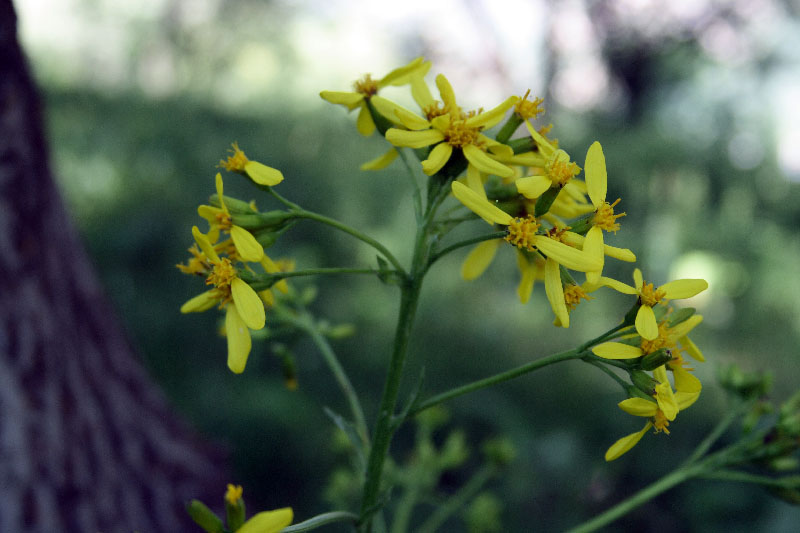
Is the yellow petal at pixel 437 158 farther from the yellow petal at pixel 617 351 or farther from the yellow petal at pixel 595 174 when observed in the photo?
the yellow petal at pixel 617 351

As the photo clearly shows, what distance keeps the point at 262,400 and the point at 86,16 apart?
1168 centimetres

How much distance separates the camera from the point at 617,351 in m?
1.13

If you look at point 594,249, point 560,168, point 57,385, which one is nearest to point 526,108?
point 560,168

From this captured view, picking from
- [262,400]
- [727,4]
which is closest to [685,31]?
[727,4]

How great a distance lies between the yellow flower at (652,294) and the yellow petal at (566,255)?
79 mm

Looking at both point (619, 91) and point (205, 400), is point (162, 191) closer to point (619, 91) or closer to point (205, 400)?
point (205, 400)

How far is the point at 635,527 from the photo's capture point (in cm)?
315

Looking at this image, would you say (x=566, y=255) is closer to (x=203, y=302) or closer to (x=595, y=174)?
(x=595, y=174)

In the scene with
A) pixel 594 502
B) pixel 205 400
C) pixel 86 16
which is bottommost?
pixel 594 502

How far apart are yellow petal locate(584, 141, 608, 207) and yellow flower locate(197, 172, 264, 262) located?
62cm

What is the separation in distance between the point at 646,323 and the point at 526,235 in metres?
0.27

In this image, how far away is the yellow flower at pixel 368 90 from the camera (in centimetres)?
127

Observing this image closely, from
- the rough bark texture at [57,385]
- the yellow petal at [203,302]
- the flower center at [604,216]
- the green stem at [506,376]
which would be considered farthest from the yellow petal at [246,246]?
the rough bark texture at [57,385]

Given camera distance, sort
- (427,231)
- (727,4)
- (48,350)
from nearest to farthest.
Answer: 1. (427,231)
2. (48,350)
3. (727,4)
